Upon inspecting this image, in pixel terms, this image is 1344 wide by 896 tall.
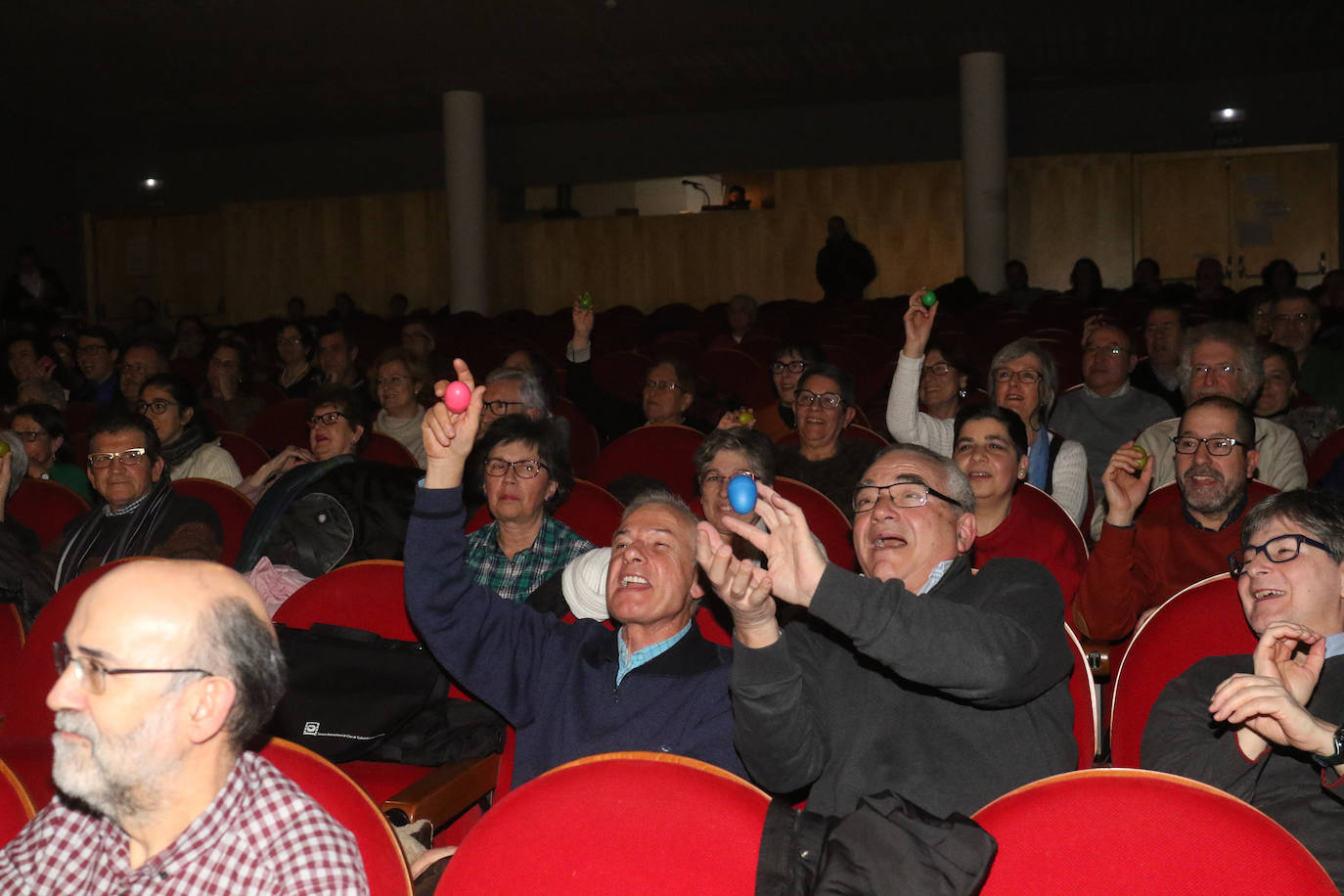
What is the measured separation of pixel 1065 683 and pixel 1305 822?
40 cm

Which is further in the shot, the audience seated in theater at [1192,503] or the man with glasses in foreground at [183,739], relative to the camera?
the audience seated in theater at [1192,503]

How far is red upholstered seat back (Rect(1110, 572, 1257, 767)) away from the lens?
2.36 metres

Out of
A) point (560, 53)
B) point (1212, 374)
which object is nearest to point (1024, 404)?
point (1212, 374)

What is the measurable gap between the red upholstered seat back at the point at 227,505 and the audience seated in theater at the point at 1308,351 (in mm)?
4009

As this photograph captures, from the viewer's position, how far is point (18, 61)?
36.1 feet

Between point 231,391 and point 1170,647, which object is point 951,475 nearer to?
point 1170,647

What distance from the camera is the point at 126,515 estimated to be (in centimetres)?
366

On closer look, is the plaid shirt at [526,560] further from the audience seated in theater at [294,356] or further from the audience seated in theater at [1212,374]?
the audience seated in theater at [294,356]

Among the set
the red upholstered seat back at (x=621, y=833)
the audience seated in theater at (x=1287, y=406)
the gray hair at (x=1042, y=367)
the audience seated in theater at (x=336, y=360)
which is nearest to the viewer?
the red upholstered seat back at (x=621, y=833)

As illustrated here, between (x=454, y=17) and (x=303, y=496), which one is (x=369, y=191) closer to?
(x=454, y=17)

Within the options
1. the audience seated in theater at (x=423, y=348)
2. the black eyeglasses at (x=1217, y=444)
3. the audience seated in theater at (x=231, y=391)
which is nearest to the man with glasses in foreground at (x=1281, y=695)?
the black eyeglasses at (x=1217, y=444)

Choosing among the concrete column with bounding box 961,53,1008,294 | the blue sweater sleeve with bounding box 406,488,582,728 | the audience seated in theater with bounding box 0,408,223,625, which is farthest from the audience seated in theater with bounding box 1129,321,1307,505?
the concrete column with bounding box 961,53,1008,294

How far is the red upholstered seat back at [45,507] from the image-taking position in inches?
164

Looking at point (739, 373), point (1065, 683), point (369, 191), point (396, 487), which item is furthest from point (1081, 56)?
point (1065, 683)
